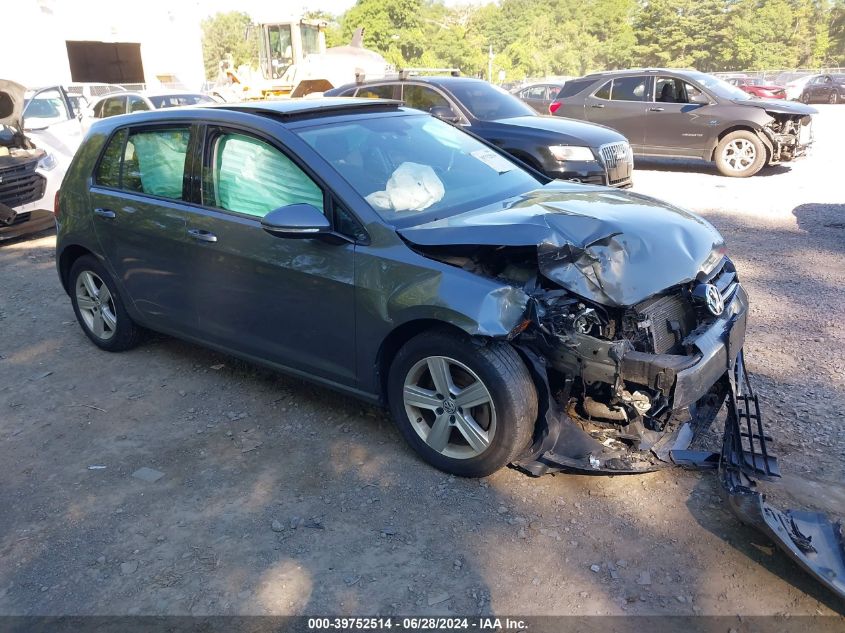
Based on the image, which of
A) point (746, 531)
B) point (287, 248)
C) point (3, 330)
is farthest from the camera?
point (3, 330)

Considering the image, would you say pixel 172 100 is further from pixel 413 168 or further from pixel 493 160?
pixel 413 168

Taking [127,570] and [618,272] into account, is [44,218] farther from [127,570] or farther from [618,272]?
[618,272]

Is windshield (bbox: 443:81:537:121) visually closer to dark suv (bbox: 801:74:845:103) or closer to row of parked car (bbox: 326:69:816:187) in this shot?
row of parked car (bbox: 326:69:816:187)

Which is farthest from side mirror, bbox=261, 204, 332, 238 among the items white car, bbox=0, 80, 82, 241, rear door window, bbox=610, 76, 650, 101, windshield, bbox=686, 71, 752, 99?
rear door window, bbox=610, 76, 650, 101

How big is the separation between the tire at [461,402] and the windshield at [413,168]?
2.32 ft

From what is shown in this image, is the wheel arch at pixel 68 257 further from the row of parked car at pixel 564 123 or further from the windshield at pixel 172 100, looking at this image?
the windshield at pixel 172 100

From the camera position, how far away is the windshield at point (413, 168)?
12.3ft

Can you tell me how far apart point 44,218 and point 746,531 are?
28.9ft

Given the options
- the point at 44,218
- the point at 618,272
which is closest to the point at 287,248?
the point at 618,272

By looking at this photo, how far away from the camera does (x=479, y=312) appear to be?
312 centimetres

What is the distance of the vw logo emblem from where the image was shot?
3393 mm

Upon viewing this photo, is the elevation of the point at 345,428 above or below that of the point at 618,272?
below

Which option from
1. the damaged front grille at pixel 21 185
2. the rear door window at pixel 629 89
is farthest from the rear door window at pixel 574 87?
the damaged front grille at pixel 21 185

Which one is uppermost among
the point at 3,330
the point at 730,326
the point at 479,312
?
the point at 479,312
